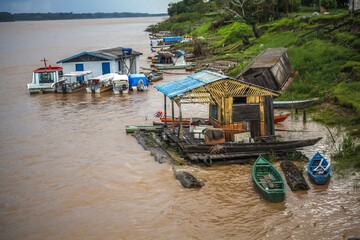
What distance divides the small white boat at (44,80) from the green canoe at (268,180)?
79.9ft

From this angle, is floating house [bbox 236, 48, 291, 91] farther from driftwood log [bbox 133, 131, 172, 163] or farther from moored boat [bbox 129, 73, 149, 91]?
moored boat [bbox 129, 73, 149, 91]

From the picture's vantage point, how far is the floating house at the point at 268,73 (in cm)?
2648

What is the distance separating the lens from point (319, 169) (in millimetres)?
15812

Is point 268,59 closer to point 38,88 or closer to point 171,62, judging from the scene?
point 38,88

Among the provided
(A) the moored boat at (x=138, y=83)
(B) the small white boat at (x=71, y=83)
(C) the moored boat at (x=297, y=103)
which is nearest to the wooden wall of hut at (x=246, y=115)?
(C) the moored boat at (x=297, y=103)

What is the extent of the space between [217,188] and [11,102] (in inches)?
932

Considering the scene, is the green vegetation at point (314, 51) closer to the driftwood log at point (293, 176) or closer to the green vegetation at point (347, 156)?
the green vegetation at point (347, 156)

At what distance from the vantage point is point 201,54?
51656mm

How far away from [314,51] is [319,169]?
18208 millimetres

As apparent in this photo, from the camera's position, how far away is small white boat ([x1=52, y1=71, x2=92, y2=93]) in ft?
119

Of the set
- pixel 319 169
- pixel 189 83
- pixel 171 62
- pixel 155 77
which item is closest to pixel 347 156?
pixel 319 169

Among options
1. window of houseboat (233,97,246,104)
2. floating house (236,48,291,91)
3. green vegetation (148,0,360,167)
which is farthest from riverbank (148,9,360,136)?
window of houseboat (233,97,246,104)

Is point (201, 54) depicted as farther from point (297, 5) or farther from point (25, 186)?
point (25, 186)

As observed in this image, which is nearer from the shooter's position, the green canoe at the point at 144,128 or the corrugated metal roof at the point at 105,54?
the green canoe at the point at 144,128
